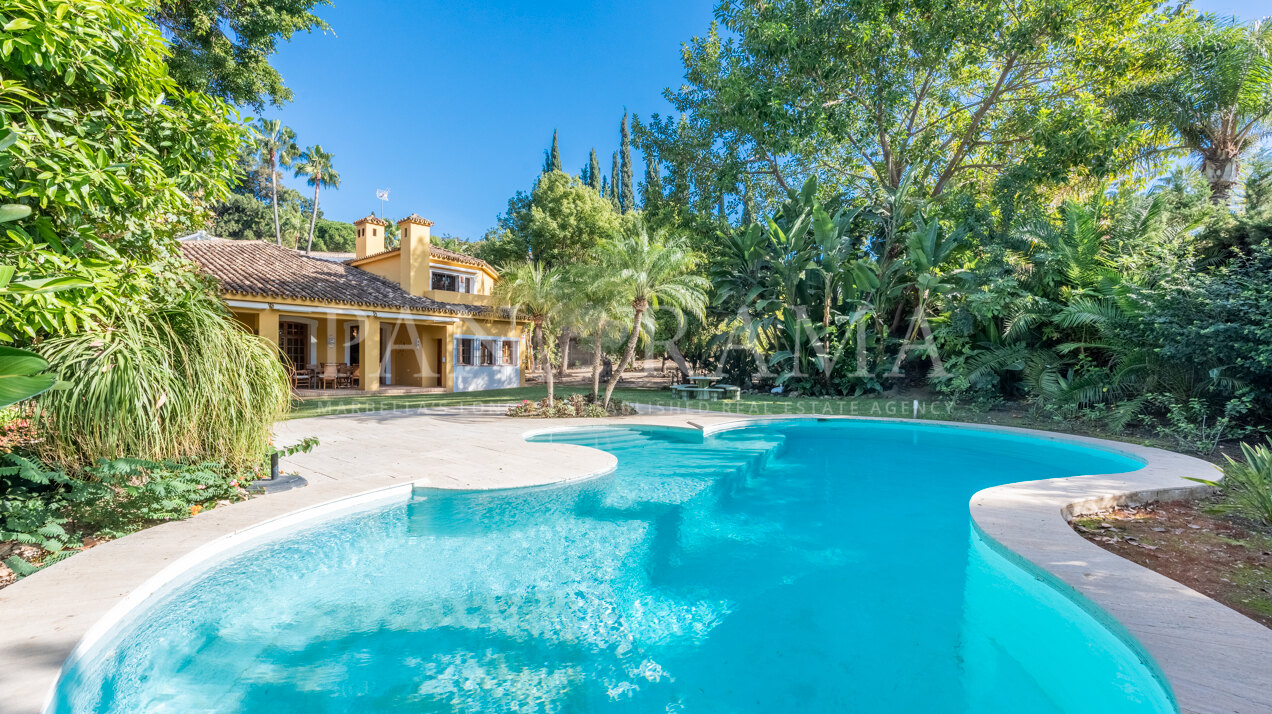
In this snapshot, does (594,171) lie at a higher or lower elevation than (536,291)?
higher

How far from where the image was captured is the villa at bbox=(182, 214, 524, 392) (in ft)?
63.8

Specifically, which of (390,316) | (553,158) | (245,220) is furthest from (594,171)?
(390,316)

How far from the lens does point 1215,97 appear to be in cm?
1218

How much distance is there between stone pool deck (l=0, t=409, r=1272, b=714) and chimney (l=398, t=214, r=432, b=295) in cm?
1489

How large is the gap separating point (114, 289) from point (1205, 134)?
20.9 m

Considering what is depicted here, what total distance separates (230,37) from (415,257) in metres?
11.7

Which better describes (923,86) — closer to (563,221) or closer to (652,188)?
(652,188)

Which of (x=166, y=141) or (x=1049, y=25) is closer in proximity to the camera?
(x=166, y=141)

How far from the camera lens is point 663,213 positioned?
20.7m

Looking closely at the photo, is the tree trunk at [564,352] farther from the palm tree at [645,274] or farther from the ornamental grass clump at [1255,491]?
the ornamental grass clump at [1255,491]

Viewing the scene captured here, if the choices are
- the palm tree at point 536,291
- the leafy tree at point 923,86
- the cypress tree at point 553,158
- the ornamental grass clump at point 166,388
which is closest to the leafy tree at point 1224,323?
the leafy tree at point 923,86

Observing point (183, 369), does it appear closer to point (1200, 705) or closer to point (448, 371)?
point (1200, 705)

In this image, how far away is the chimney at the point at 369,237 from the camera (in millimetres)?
25875

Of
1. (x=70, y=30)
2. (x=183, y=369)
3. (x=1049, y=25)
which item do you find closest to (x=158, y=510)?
(x=183, y=369)
